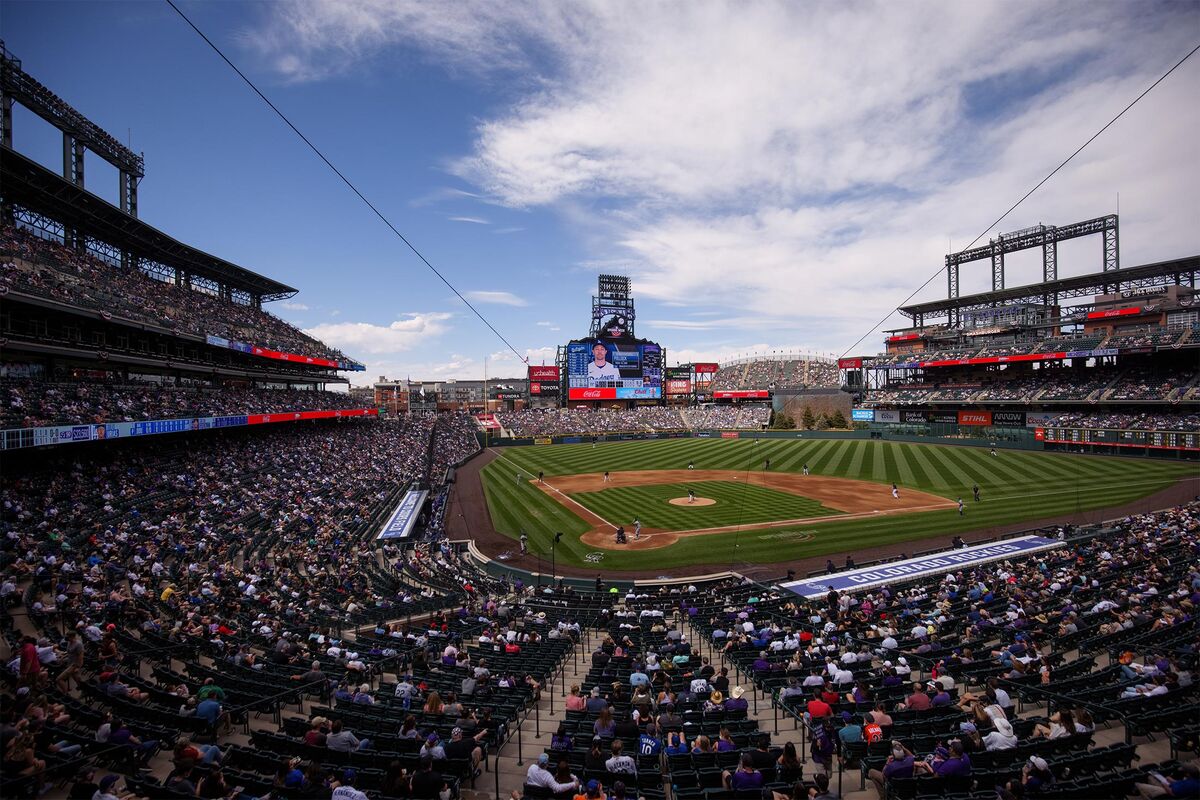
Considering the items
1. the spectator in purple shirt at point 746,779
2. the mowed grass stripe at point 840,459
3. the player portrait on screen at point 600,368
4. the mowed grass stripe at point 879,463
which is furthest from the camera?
the player portrait on screen at point 600,368

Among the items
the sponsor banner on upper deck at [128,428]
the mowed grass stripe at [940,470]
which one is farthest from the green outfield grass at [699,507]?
the sponsor banner on upper deck at [128,428]

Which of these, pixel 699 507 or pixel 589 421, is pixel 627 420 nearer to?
pixel 589 421

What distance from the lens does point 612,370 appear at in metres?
92.6

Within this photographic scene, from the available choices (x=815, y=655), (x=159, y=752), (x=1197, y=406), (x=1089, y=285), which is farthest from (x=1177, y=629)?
(x=1089, y=285)

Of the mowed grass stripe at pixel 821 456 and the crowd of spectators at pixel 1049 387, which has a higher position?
the crowd of spectators at pixel 1049 387

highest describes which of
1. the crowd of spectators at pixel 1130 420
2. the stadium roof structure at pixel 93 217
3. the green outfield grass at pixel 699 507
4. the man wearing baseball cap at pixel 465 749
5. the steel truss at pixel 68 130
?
the steel truss at pixel 68 130

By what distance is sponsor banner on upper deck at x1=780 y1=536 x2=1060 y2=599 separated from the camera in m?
20.1

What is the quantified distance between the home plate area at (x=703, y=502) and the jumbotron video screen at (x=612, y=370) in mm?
43202

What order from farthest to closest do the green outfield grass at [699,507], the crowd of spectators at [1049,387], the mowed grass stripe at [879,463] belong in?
the crowd of spectators at [1049,387], the mowed grass stripe at [879,463], the green outfield grass at [699,507]

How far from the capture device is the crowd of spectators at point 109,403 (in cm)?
2166

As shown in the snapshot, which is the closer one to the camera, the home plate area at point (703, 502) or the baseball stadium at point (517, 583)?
the baseball stadium at point (517, 583)

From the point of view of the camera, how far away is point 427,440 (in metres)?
63.2

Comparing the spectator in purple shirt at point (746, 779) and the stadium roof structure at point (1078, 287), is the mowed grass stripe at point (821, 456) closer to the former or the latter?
the stadium roof structure at point (1078, 287)

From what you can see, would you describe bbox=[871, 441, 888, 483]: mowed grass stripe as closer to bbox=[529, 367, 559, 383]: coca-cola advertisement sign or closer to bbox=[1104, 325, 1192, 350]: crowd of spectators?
bbox=[1104, 325, 1192, 350]: crowd of spectators
